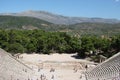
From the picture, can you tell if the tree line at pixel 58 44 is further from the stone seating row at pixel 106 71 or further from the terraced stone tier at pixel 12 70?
the terraced stone tier at pixel 12 70

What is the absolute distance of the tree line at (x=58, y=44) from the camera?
53594mm

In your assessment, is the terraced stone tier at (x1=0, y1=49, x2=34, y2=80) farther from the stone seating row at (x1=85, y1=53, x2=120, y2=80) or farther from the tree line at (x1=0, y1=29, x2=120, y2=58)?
the tree line at (x1=0, y1=29, x2=120, y2=58)

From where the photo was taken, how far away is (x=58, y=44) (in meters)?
64.0

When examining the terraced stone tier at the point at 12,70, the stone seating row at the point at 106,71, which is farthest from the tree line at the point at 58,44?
the terraced stone tier at the point at 12,70

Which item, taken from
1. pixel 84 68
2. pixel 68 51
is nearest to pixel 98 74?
pixel 84 68

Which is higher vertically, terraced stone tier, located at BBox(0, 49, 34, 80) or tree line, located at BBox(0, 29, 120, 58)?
terraced stone tier, located at BBox(0, 49, 34, 80)

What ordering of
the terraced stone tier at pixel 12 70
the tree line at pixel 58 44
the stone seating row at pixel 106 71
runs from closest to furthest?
the stone seating row at pixel 106 71, the terraced stone tier at pixel 12 70, the tree line at pixel 58 44

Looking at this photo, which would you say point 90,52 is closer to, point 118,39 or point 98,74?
point 118,39

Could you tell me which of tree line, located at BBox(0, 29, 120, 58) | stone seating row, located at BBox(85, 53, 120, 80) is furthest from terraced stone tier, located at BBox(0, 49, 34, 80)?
tree line, located at BBox(0, 29, 120, 58)

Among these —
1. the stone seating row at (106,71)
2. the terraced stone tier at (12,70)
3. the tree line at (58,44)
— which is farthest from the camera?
the tree line at (58,44)

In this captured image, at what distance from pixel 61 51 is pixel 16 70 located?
1113 inches

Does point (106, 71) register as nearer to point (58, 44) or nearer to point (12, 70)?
point (12, 70)

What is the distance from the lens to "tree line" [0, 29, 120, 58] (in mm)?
53594

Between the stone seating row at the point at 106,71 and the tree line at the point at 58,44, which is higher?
the stone seating row at the point at 106,71
